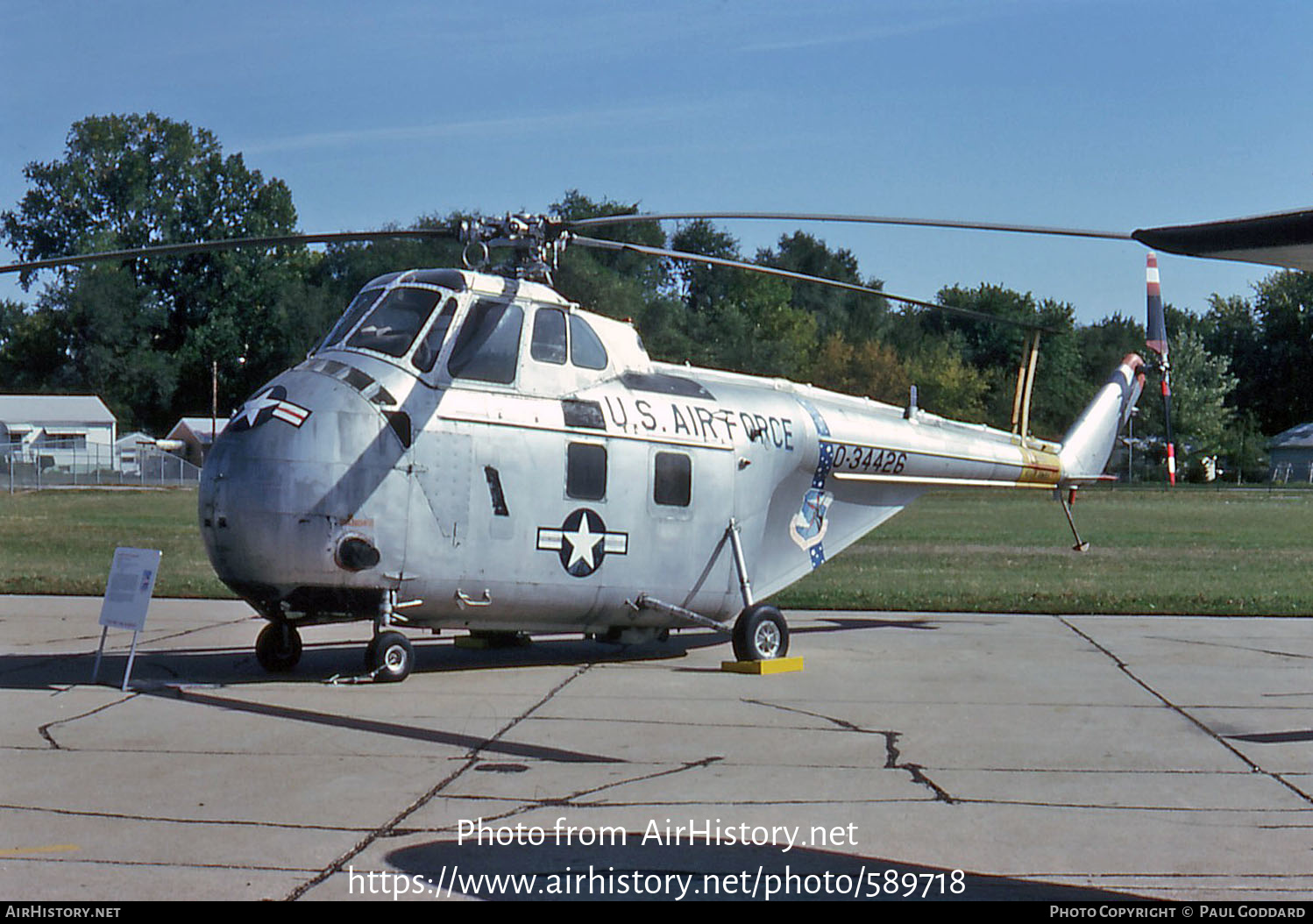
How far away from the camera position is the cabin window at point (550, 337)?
1159 centimetres

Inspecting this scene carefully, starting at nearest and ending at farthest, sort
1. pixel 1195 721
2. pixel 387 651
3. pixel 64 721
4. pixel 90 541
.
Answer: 1. pixel 64 721
2. pixel 1195 721
3. pixel 387 651
4. pixel 90 541

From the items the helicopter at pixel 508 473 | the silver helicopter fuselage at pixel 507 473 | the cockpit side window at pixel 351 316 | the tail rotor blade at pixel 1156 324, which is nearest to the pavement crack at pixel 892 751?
the helicopter at pixel 508 473

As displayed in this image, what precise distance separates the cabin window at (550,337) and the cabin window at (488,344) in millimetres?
181

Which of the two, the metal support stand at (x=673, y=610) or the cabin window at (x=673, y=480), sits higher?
the cabin window at (x=673, y=480)

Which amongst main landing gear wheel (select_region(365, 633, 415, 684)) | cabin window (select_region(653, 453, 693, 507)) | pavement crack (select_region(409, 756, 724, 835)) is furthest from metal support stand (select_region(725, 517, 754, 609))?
pavement crack (select_region(409, 756, 724, 835))

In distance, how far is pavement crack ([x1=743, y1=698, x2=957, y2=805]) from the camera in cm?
739

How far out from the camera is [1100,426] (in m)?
17.1

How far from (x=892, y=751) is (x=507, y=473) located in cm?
423

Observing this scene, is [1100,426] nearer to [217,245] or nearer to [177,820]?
[217,245]

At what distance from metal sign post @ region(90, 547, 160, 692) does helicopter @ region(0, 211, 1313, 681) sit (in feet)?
2.51

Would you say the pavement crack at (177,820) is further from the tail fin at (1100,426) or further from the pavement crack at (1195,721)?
the tail fin at (1100,426)

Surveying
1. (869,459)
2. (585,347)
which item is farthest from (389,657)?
(869,459)

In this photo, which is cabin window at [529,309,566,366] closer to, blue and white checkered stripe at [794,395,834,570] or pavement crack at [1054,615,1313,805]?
blue and white checkered stripe at [794,395,834,570]

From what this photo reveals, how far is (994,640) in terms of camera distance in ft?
46.2
